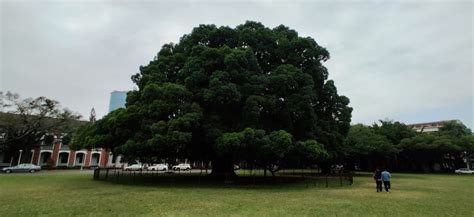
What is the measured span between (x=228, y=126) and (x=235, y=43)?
272 inches

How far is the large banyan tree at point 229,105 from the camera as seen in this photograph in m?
16.7

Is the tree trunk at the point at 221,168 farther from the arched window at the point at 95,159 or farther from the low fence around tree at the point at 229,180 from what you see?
the arched window at the point at 95,159

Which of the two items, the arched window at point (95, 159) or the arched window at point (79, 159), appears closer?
the arched window at point (79, 159)

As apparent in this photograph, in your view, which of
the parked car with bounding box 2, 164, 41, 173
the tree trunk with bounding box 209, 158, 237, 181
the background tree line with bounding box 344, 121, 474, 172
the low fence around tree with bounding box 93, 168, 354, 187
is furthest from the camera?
the background tree line with bounding box 344, 121, 474, 172

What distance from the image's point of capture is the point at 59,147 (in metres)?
50.4

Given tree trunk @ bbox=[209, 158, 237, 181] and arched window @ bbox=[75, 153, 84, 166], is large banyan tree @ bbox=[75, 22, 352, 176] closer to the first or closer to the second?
tree trunk @ bbox=[209, 158, 237, 181]

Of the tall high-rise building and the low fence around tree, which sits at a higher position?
the tall high-rise building

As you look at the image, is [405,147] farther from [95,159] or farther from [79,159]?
[79,159]

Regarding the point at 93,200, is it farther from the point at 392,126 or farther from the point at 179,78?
the point at 392,126

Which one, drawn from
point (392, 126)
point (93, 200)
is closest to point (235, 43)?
point (93, 200)

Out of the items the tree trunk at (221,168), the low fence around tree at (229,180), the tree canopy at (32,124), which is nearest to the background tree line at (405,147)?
the low fence around tree at (229,180)

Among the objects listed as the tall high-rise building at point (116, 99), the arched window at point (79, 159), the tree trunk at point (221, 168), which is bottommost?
the tree trunk at point (221, 168)

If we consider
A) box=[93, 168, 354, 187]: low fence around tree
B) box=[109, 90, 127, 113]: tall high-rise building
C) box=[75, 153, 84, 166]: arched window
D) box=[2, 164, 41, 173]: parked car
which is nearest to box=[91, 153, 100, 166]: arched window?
box=[75, 153, 84, 166]: arched window

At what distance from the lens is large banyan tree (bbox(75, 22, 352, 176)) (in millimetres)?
16719
